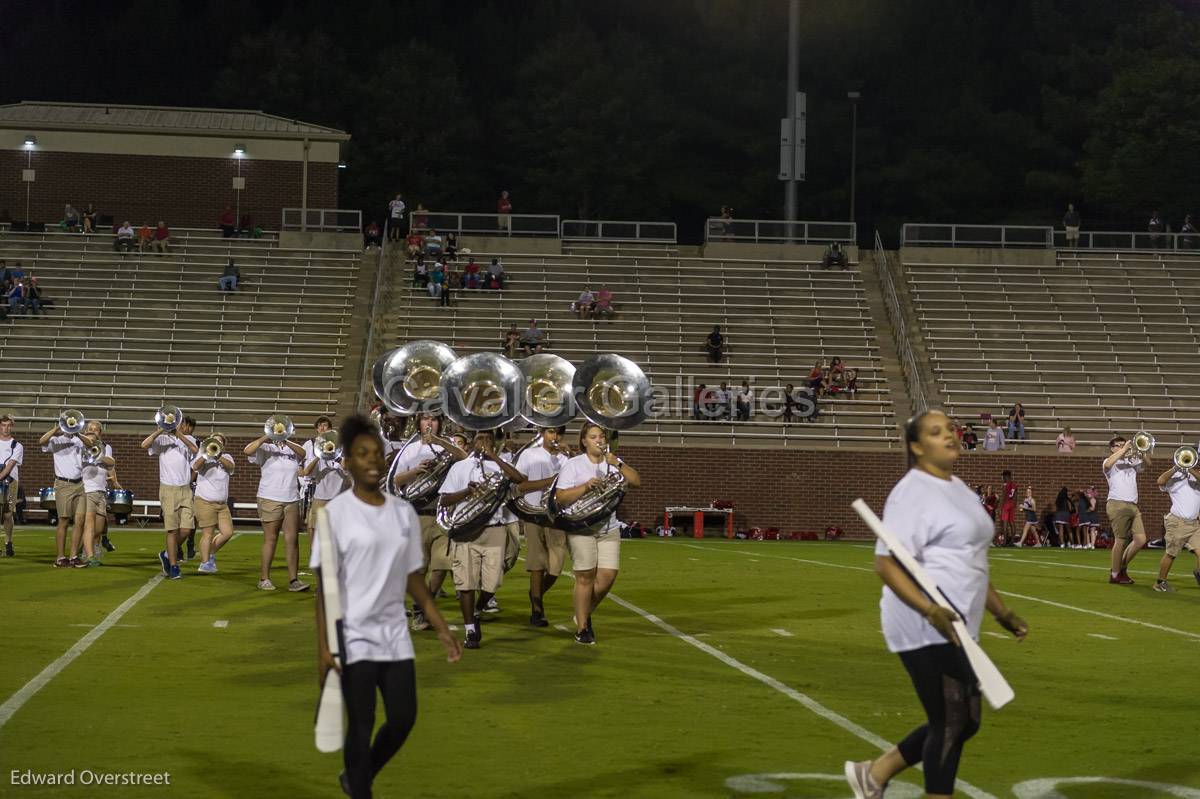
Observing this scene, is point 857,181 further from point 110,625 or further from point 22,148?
point 110,625

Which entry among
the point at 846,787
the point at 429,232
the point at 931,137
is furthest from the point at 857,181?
the point at 846,787

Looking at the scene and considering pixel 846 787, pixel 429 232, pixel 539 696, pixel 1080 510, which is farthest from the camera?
pixel 429 232

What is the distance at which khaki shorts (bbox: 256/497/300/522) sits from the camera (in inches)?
649

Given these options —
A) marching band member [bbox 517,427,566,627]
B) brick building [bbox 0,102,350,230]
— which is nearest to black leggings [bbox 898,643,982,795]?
marching band member [bbox 517,427,566,627]

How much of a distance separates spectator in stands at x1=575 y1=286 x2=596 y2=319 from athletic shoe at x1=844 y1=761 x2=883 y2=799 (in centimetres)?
2978

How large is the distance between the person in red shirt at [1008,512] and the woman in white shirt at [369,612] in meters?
26.0

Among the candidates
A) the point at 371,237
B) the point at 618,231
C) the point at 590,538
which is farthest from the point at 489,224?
the point at 590,538

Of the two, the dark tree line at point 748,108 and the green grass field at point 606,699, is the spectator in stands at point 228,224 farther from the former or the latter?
the green grass field at point 606,699

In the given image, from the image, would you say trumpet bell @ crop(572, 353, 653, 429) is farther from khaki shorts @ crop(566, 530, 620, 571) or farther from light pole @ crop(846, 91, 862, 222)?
light pole @ crop(846, 91, 862, 222)

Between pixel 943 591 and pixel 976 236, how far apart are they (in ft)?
116

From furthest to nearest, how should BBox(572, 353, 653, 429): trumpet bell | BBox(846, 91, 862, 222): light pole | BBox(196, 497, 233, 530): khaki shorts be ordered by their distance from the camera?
BBox(846, 91, 862, 222): light pole → BBox(196, 497, 233, 530): khaki shorts → BBox(572, 353, 653, 429): trumpet bell

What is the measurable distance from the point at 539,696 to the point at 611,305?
2704cm

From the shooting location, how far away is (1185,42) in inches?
2215

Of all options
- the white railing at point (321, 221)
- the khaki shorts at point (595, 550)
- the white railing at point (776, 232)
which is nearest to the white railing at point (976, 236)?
the white railing at point (776, 232)
